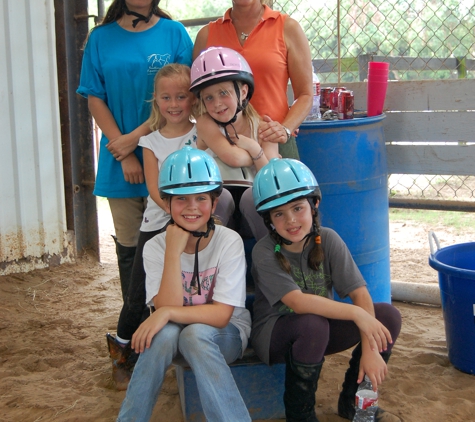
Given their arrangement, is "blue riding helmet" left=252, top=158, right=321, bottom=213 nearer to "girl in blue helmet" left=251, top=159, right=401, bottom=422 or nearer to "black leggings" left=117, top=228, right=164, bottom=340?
"girl in blue helmet" left=251, top=159, right=401, bottom=422

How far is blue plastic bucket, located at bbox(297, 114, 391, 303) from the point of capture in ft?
11.8

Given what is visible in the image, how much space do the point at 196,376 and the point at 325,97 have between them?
2.22 m

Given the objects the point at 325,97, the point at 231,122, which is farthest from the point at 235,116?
→ the point at 325,97

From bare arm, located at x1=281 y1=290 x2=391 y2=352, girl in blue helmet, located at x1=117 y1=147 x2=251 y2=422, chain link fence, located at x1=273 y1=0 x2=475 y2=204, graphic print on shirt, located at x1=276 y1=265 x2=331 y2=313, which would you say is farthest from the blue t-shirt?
chain link fence, located at x1=273 y1=0 x2=475 y2=204

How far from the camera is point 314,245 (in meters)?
2.68

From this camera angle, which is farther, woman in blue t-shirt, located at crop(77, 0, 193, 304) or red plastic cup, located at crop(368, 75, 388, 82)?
red plastic cup, located at crop(368, 75, 388, 82)

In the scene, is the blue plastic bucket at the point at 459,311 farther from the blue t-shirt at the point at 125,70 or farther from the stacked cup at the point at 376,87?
the blue t-shirt at the point at 125,70

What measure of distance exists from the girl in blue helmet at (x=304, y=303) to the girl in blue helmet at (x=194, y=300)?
5.0 inches

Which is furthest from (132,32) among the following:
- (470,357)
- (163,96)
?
(470,357)

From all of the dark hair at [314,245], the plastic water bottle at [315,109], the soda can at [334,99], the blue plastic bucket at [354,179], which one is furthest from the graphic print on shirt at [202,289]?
the soda can at [334,99]

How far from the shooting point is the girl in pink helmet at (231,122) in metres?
2.86

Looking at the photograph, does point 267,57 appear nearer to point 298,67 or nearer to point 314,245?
point 298,67

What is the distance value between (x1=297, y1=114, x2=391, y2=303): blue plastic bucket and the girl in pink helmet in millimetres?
631

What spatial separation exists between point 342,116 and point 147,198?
1341mm
